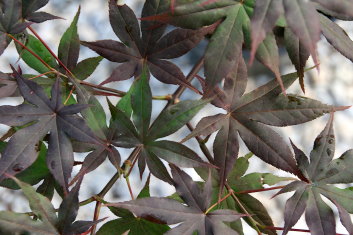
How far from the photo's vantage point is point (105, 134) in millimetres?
591

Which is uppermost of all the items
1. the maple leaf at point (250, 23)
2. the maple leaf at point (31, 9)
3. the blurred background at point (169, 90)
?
the blurred background at point (169, 90)

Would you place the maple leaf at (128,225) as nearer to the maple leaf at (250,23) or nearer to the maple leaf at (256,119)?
the maple leaf at (256,119)

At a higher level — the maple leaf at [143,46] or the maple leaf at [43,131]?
the maple leaf at [143,46]

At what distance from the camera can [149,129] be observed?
0.58 m

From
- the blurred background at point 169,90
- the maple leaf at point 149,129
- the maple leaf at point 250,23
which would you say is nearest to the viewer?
the maple leaf at point 250,23

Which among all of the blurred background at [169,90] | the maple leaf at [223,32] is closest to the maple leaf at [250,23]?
the maple leaf at [223,32]

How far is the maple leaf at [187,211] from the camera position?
0.53 metres

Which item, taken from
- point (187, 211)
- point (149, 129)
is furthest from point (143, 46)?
point (187, 211)

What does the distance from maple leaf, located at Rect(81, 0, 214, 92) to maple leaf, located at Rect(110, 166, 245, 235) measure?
129 mm

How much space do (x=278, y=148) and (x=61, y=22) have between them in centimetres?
108

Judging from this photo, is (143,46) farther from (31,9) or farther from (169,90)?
(169,90)

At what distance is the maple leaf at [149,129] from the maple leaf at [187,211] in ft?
0.07

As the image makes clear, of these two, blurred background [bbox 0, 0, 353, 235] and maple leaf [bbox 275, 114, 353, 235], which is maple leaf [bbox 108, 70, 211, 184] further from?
blurred background [bbox 0, 0, 353, 235]

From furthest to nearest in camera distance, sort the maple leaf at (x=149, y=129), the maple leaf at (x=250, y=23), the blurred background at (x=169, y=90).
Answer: the blurred background at (x=169, y=90) < the maple leaf at (x=149, y=129) < the maple leaf at (x=250, y=23)
